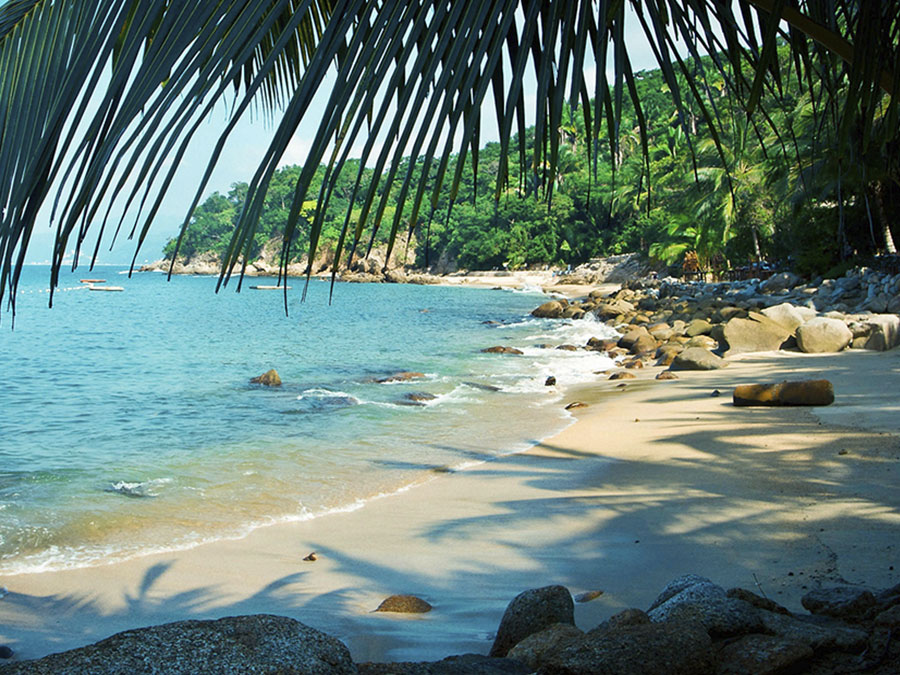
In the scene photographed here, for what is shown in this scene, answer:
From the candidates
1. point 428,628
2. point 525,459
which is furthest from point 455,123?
point 525,459

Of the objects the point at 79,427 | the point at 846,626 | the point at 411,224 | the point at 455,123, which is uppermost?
the point at 455,123

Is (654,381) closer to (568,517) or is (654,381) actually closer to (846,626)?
(568,517)

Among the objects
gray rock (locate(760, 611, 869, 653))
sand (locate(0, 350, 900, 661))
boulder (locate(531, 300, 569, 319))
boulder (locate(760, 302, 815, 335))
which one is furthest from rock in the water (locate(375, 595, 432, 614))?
→ boulder (locate(531, 300, 569, 319))

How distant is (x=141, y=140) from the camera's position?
85 cm

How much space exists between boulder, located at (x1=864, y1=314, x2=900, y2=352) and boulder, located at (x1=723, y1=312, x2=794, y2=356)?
1.70m

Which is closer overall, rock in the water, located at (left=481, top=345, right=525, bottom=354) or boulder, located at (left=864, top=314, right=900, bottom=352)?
boulder, located at (left=864, top=314, right=900, bottom=352)

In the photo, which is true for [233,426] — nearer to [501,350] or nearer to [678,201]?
[501,350]

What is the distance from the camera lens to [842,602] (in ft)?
10.3

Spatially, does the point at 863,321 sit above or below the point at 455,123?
below

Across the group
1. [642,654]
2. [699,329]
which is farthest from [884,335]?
[642,654]

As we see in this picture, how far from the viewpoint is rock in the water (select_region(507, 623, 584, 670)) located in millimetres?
2982

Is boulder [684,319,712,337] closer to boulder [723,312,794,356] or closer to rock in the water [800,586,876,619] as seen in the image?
boulder [723,312,794,356]

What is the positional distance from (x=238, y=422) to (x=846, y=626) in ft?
35.9

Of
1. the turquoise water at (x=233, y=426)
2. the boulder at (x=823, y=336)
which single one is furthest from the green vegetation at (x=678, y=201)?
the turquoise water at (x=233, y=426)
